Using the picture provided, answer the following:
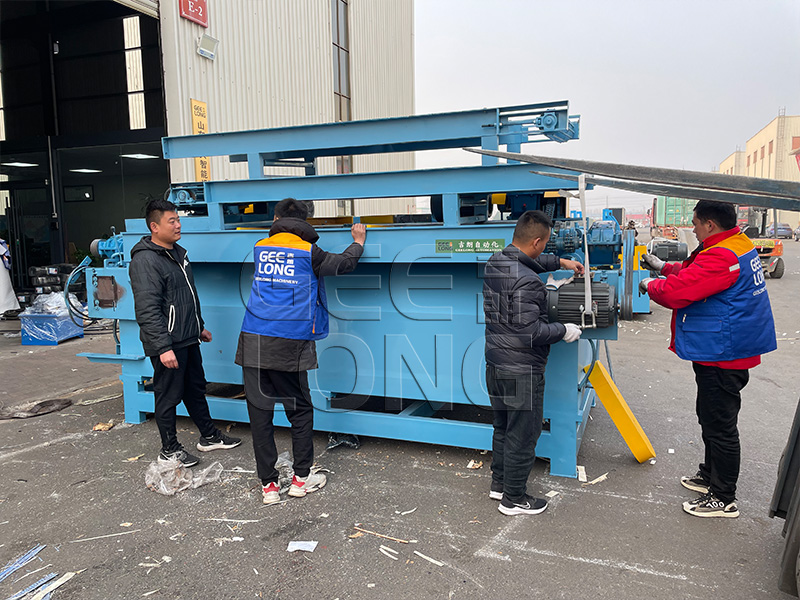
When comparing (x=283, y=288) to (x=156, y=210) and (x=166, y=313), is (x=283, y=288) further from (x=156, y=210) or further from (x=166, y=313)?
(x=156, y=210)

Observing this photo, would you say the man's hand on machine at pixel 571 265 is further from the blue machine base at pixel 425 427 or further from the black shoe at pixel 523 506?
the black shoe at pixel 523 506

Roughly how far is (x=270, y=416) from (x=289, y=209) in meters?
1.27

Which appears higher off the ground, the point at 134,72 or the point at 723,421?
the point at 134,72

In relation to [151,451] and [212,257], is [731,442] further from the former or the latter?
[151,451]

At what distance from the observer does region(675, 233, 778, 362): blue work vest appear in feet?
9.53

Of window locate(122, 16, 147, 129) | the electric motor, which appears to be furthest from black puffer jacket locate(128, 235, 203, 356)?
window locate(122, 16, 147, 129)

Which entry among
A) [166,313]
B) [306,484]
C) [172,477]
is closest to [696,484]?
[306,484]

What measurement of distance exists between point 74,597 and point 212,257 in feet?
7.47

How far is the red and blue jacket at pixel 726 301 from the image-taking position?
113 inches

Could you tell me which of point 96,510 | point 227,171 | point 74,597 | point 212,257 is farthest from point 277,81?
point 74,597

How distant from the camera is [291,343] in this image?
3322 mm

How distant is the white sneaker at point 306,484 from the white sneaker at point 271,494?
0.08 meters

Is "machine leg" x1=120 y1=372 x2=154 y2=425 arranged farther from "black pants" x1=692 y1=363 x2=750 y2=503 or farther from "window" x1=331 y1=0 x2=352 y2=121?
"window" x1=331 y1=0 x2=352 y2=121

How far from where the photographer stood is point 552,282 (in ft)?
10.6
